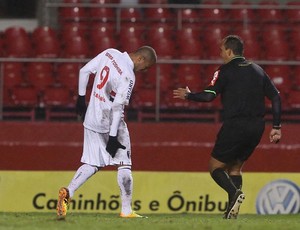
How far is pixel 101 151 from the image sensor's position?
1002cm

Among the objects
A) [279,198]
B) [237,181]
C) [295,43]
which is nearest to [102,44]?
[295,43]

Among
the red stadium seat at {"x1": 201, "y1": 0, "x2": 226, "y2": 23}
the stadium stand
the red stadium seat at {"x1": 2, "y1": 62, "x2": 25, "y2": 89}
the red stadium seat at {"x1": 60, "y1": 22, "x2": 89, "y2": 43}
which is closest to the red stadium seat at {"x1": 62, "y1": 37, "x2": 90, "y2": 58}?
the stadium stand

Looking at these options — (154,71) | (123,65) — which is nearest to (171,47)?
(154,71)

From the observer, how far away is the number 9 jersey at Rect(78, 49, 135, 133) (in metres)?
9.90

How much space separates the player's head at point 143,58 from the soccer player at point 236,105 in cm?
51

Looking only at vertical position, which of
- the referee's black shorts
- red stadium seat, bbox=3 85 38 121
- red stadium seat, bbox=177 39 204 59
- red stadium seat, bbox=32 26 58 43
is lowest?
red stadium seat, bbox=3 85 38 121

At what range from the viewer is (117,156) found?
1003 cm

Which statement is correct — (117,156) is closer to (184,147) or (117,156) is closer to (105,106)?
(105,106)

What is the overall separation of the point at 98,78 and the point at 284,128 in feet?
17.3

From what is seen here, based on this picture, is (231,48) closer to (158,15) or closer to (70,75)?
(70,75)

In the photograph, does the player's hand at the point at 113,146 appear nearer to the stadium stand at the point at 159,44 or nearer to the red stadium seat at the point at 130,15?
the stadium stand at the point at 159,44

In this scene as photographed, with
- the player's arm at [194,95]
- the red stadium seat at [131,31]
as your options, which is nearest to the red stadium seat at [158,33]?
the red stadium seat at [131,31]

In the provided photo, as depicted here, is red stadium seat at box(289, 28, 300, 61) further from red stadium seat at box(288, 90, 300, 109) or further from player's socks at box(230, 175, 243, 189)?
player's socks at box(230, 175, 243, 189)

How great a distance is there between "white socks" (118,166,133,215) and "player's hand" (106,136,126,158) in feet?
0.83
